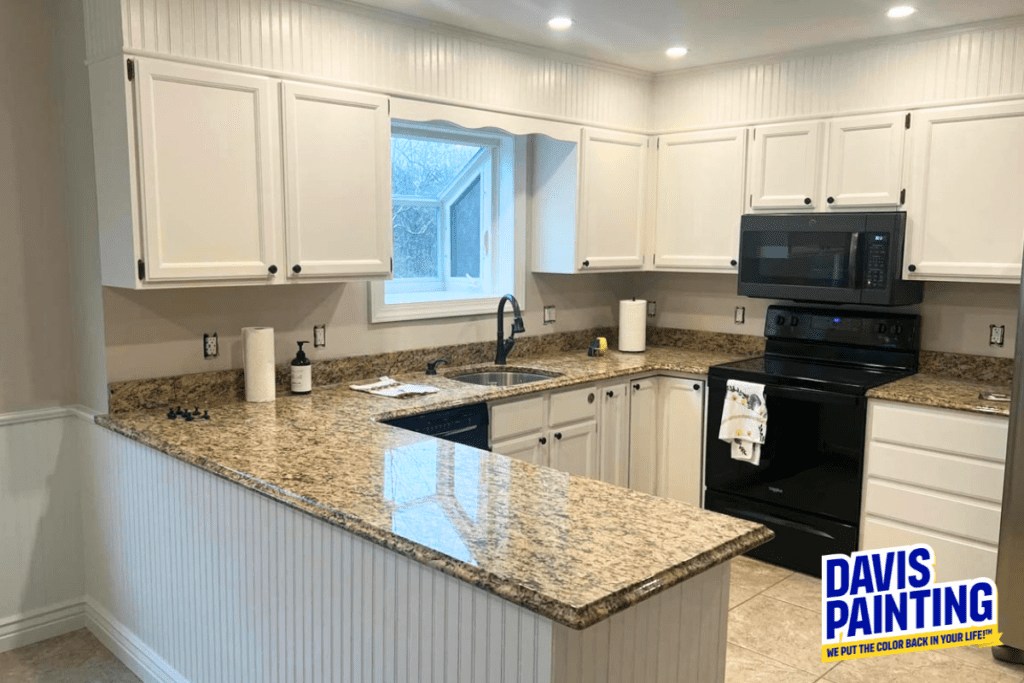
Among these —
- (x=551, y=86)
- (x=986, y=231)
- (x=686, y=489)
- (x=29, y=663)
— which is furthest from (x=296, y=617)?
(x=986, y=231)

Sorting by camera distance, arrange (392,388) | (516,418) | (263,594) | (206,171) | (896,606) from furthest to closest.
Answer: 1. (516,418)
2. (392,388)
3. (896,606)
4. (206,171)
5. (263,594)

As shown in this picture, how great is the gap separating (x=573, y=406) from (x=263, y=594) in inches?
74.9

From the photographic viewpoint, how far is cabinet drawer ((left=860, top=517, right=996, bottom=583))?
3.23 metres

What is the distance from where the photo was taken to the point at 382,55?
325 cm

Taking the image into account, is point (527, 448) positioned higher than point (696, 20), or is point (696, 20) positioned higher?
point (696, 20)

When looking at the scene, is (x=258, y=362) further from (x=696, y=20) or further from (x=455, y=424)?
(x=696, y=20)

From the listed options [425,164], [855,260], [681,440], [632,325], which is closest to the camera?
[855,260]

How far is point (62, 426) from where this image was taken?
305cm

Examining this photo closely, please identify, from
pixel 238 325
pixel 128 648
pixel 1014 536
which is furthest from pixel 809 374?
pixel 128 648

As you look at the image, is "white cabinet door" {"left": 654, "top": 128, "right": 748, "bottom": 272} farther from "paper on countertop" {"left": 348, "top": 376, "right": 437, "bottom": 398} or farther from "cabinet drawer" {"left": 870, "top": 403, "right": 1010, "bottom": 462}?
"paper on countertop" {"left": 348, "top": 376, "right": 437, "bottom": 398}

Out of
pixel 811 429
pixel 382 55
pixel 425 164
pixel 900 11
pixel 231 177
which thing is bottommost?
pixel 811 429

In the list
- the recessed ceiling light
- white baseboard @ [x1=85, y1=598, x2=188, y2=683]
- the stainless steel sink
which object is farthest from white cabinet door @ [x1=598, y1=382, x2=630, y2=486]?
white baseboard @ [x1=85, y1=598, x2=188, y2=683]

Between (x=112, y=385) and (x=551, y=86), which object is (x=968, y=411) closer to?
(x=551, y=86)

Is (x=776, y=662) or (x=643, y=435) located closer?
(x=776, y=662)
